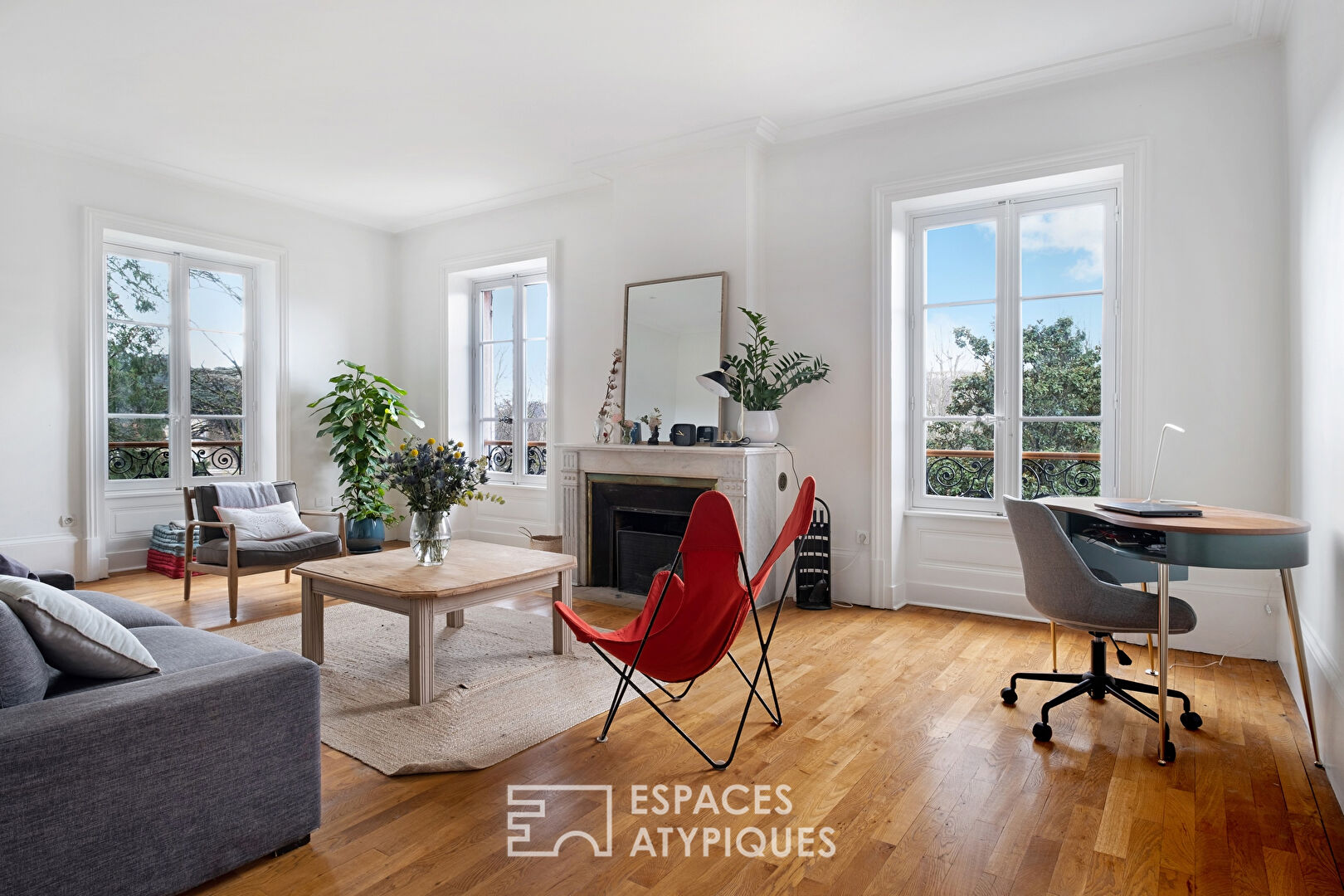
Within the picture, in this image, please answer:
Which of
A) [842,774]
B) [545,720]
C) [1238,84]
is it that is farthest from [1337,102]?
[545,720]

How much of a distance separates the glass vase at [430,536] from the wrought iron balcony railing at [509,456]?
9.92 ft

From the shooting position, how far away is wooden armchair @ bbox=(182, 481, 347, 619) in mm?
4531

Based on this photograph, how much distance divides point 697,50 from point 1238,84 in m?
2.58

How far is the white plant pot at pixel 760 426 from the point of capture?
15.8 feet

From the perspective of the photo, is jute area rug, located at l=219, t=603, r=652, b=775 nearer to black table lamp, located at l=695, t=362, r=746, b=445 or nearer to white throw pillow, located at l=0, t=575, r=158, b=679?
white throw pillow, located at l=0, t=575, r=158, b=679

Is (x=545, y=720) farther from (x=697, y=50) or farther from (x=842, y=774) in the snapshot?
(x=697, y=50)

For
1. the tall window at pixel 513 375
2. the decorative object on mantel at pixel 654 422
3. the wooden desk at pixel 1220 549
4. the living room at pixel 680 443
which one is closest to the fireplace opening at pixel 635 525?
the living room at pixel 680 443

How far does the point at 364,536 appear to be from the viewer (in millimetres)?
6410

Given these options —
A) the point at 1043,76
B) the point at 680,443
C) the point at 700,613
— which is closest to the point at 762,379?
the point at 680,443

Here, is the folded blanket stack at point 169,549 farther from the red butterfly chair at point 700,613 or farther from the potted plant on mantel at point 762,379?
the red butterfly chair at point 700,613

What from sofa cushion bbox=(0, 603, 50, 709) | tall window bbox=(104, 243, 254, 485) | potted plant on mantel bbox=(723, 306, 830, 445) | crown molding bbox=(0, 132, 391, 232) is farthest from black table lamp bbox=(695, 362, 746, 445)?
tall window bbox=(104, 243, 254, 485)

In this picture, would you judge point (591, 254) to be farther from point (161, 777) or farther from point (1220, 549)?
point (161, 777)

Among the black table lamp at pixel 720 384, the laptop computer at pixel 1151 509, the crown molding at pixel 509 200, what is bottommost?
the laptop computer at pixel 1151 509

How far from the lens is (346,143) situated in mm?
5160
